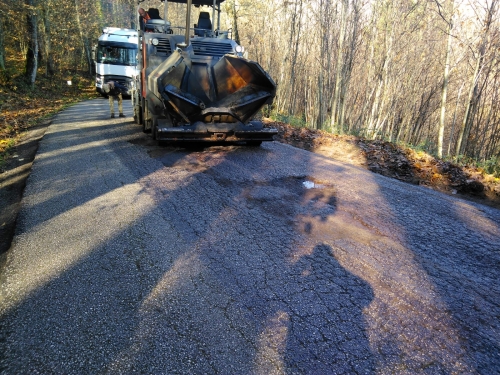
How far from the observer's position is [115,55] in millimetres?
18859

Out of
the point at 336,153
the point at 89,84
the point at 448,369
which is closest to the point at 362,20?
the point at 336,153

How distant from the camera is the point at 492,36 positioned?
11367mm

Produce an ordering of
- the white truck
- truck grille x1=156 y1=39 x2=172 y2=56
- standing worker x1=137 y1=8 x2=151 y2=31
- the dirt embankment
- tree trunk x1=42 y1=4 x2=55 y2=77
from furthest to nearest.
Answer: tree trunk x1=42 y1=4 x2=55 y2=77, the white truck, standing worker x1=137 y1=8 x2=151 y2=31, truck grille x1=156 y1=39 x2=172 y2=56, the dirt embankment

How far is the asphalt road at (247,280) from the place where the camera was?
6.86ft

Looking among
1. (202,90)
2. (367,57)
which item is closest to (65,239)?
(202,90)

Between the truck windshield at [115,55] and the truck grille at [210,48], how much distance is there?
13235 mm

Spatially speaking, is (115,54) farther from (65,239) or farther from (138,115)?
(65,239)

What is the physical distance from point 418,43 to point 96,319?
2166 centimetres

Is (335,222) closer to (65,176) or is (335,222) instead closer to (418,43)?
(65,176)

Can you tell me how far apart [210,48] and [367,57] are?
1444 centimetres

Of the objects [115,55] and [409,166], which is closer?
[409,166]

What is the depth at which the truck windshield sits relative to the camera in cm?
1870

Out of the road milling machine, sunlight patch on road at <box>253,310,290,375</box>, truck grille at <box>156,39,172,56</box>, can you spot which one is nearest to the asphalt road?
sunlight patch on road at <box>253,310,290,375</box>

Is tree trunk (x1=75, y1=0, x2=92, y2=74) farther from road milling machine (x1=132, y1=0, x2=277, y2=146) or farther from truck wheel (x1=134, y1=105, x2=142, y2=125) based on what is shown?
road milling machine (x1=132, y1=0, x2=277, y2=146)
